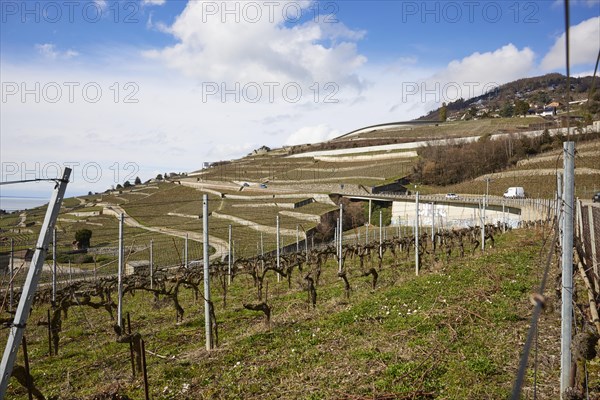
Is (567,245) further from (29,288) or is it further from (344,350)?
(29,288)

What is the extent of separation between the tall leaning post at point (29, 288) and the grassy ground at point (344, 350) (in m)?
1.70

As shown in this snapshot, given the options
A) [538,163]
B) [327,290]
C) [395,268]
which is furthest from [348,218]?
[327,290]

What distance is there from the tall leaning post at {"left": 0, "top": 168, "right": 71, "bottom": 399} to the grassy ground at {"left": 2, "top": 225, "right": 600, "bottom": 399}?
1700 mm

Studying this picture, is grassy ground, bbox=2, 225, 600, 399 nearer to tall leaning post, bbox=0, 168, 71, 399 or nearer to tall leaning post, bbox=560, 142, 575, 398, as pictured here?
tall leaning post, bbox=560, 142, 575, 398

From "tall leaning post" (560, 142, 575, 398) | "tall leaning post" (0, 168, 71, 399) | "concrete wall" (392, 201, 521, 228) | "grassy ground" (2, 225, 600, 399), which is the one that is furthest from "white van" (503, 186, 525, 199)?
"tall leaning post" (0, 168, 71, 399)

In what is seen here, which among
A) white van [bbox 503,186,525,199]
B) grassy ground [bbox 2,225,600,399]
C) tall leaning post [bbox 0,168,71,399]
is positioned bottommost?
grassy ground [bbox 2,225,600,399]

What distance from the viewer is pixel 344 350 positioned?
216 inches

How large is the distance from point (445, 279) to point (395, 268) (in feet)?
14.1

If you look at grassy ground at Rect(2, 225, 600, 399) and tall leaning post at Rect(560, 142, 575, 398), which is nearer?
tall leaning post at Rect(560, 142, 575, 398)

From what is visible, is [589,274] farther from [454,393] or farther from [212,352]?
[212,352]

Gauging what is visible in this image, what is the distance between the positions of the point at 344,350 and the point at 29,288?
4.10m

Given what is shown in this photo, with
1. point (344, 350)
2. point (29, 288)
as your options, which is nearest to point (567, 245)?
point (344, 350)

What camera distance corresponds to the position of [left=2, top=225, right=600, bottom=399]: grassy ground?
4.37 metres

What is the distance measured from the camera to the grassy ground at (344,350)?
437 cm
